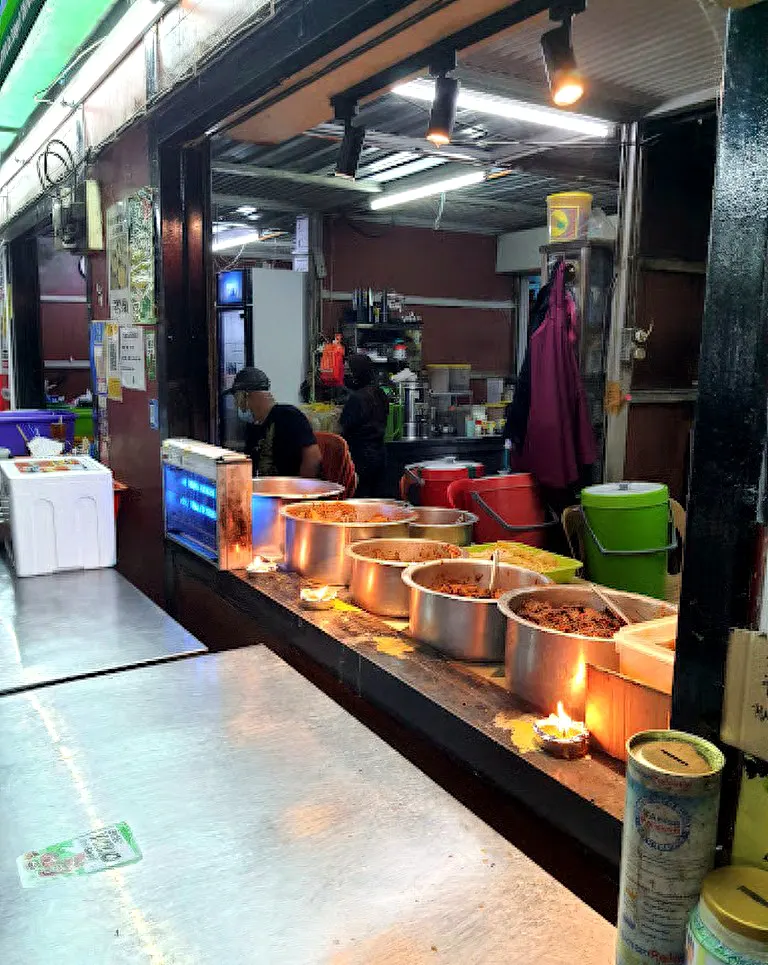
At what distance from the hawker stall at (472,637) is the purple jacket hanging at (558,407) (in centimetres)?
201

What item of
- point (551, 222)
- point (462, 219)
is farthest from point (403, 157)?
point (462, 219)

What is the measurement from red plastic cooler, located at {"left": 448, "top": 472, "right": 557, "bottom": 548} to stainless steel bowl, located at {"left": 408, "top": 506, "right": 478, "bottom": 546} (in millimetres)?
1071

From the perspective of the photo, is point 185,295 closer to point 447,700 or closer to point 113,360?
point 113,360

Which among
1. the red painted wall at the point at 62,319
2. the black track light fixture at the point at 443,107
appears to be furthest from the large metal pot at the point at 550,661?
the red painted wall at the point at 62,319

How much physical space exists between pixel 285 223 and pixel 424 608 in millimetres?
8544

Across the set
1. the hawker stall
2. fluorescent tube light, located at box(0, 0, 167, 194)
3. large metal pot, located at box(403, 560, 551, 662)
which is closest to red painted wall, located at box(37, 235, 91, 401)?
fluorescent tube light, located at box(0, 0, 167, 194)

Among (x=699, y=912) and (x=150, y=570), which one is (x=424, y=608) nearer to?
(x=699, y=912)

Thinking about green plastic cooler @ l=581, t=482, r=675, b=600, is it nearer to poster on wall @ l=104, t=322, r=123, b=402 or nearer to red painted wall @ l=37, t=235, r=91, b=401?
poster on wall @ l=104, t=322, r=123, b=402

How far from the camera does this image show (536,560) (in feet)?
Result: 9.34

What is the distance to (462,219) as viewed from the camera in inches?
393

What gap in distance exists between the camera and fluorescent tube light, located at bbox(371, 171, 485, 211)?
6.87 metres

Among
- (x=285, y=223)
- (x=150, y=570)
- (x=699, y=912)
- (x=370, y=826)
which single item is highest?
(x=285, y=223)

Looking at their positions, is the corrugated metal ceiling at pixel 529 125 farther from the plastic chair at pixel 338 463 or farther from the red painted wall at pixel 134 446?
the plastic chair at pixel 338 463

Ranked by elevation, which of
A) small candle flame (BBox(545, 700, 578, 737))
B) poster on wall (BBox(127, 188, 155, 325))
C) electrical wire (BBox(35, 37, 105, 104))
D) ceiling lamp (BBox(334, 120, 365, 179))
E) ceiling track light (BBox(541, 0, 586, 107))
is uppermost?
electrical wire (BBox(35, 37, 105, 104))
